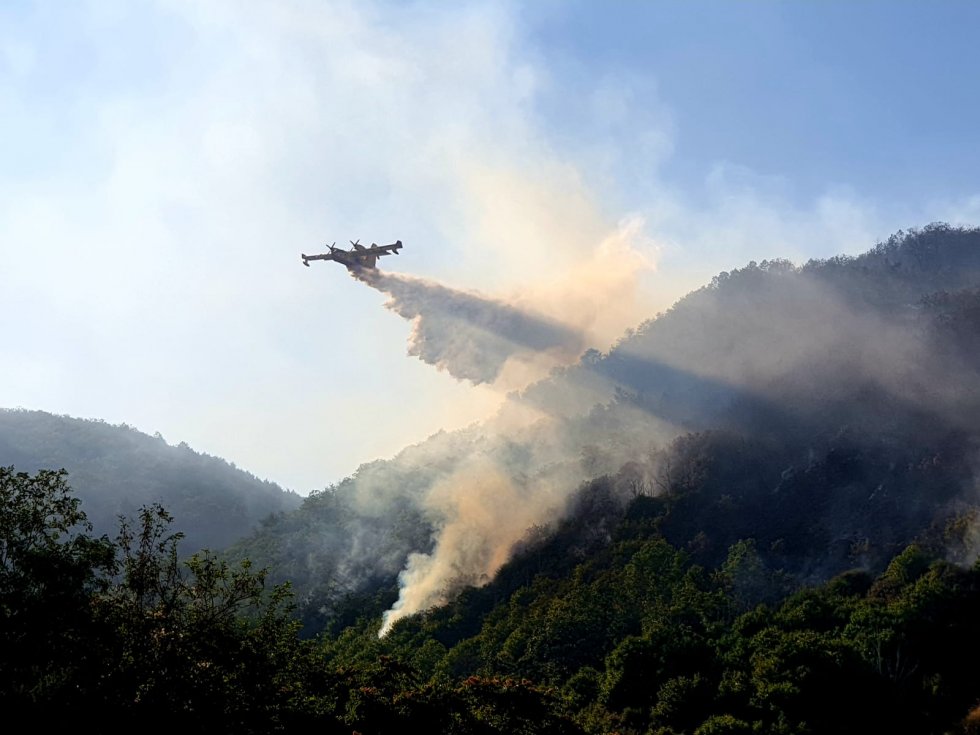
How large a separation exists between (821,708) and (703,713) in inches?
287

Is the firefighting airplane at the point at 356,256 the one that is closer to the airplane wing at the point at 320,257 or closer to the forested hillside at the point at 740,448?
the airplane wing at the point at 320,257

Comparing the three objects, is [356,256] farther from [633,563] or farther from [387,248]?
[633,563]

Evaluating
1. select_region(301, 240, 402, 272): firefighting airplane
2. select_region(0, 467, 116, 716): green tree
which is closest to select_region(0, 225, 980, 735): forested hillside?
select_region(0, 467, 116, 716): green tree

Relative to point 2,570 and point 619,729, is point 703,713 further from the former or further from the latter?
point 2,570

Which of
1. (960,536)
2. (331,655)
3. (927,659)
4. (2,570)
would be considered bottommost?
(331,655)

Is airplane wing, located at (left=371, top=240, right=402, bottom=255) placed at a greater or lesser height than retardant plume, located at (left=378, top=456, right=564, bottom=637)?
greater

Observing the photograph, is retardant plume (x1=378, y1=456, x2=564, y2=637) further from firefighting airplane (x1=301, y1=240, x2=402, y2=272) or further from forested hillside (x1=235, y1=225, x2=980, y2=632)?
firefighting airplane (x1=301, y1=240, x2=402, y2=272)

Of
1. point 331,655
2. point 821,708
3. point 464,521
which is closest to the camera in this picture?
point 821,708

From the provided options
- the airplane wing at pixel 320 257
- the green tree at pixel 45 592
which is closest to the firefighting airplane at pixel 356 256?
the airplane wing at pixel 320 257

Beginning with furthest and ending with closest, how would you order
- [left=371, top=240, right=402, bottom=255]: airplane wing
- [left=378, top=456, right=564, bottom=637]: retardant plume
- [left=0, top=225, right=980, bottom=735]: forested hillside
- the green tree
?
[left=378, top=456, right=564, bottom=637]: retardant plume, [left=371, top=240, right=402, bottom=255]: airplane wing, [left=0, top=225, right=980, bottom=735]: forested hillside, the green tree

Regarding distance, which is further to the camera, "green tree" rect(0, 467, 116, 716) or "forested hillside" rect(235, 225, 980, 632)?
"forested hillside" rect(235, 225, 980, 632)

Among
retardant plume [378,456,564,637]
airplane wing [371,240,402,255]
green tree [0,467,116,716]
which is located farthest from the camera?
retardant plume [378,456,564,637]

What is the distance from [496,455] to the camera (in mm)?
136750

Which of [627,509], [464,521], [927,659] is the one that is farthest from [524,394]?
[927,659]
